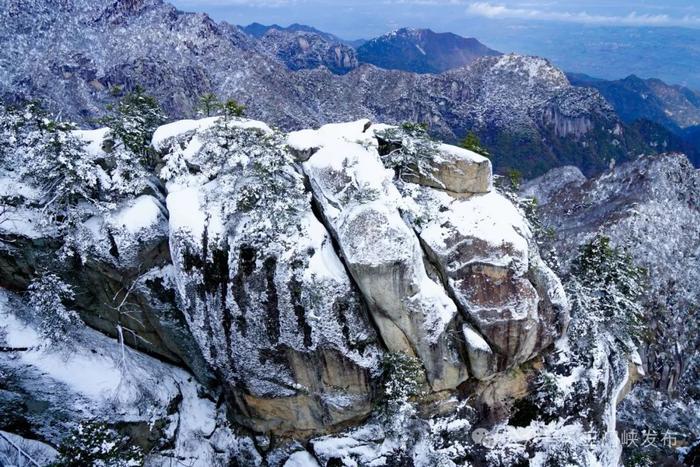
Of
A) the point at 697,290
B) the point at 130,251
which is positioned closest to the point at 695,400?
the point at 697,290

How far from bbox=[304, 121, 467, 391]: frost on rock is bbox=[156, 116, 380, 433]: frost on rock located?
4.52ft

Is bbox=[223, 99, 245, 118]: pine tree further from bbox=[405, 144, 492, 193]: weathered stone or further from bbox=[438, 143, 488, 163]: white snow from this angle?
bbox=[438, 143, 488, 163]: white snow

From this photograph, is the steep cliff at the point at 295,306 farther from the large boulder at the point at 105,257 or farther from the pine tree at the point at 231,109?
the pine tree at the point at 231,109

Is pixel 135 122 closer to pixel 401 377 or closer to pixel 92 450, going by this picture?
pixel 92 450

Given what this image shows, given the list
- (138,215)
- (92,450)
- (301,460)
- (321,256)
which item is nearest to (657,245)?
(321,256)

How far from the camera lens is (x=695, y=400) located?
201ft

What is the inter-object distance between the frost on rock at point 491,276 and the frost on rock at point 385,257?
1218mm

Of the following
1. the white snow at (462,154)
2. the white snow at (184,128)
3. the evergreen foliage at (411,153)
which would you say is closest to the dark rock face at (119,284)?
the white snow at (184,128)

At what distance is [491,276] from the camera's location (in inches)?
1037

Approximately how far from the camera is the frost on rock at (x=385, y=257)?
2461 cm

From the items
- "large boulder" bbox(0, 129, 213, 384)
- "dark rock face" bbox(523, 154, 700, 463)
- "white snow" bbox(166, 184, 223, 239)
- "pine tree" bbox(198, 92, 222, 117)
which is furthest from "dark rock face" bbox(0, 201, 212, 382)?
"dark rock face" bbox(523, 154, 700, 463)

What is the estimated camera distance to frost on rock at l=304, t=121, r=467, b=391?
969 inches

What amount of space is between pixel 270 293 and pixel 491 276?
13.0 meters

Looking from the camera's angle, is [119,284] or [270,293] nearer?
[270,293]
